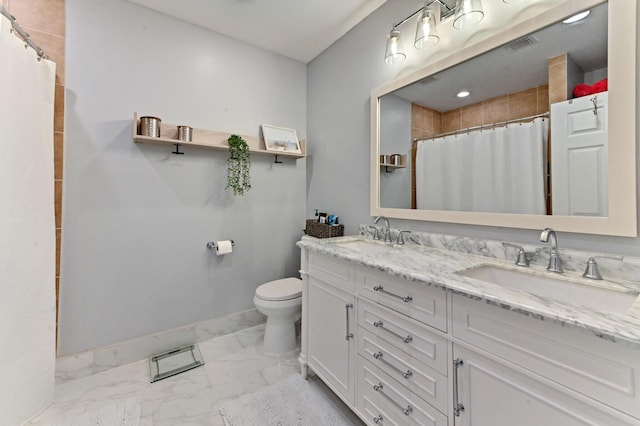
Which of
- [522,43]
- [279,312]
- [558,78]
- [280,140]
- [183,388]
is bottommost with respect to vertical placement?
[183,388]

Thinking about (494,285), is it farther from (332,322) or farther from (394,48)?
(394,48)

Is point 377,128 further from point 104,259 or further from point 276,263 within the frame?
point 104,259

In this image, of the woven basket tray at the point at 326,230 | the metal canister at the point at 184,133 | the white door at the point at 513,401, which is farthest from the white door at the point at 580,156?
the metal canister at the point at 184,133

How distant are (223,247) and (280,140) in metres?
1.07

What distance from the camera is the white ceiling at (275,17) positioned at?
191 centimetres

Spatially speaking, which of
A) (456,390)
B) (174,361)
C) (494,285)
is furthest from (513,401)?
(174,361)

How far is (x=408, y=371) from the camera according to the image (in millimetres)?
1110

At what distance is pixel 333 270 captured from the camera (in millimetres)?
1543

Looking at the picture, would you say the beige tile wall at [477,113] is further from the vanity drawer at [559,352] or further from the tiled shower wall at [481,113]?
the vanity drawer at [559,352]

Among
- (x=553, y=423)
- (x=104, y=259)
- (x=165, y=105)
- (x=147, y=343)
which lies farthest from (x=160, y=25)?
(x=553, y=423)

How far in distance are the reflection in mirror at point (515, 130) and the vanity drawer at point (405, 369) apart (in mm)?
816

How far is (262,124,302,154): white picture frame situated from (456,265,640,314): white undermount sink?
1810 millimetres

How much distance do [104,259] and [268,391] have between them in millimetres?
1404

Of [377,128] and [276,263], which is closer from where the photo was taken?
[377,128]
